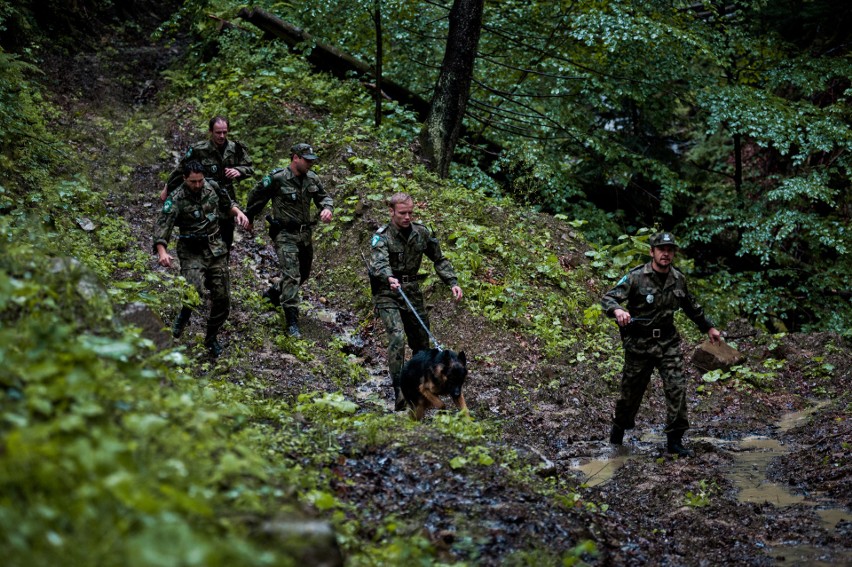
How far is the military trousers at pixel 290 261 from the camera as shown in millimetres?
10773

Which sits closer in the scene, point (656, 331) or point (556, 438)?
point (656, 331)

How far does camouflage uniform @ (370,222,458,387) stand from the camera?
28.0ft

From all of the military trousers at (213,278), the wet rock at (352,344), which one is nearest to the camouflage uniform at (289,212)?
the wet rock at (352,344)

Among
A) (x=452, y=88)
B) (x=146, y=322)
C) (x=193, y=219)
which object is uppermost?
(x=452, y=88)

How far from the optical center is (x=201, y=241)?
9273 millimetres

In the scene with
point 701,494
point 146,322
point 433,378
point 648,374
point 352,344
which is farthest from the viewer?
point 352,344

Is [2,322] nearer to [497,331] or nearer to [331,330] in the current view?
[331,330]

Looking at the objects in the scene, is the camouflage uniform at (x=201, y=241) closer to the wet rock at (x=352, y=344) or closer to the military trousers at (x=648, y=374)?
the wet rock at (x=352, y=344)

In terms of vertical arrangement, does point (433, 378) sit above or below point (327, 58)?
below

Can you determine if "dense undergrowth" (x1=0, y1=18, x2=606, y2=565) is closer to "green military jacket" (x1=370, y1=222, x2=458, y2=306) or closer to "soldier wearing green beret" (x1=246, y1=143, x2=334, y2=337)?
"soldier wearing green beret" (x1=246, y1=143, x2=334, y2=337)

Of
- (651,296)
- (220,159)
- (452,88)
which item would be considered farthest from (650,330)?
(452,88)

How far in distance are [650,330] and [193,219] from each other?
553 centimetres

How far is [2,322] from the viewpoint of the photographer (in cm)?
449

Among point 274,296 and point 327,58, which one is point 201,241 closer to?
point 274,296
